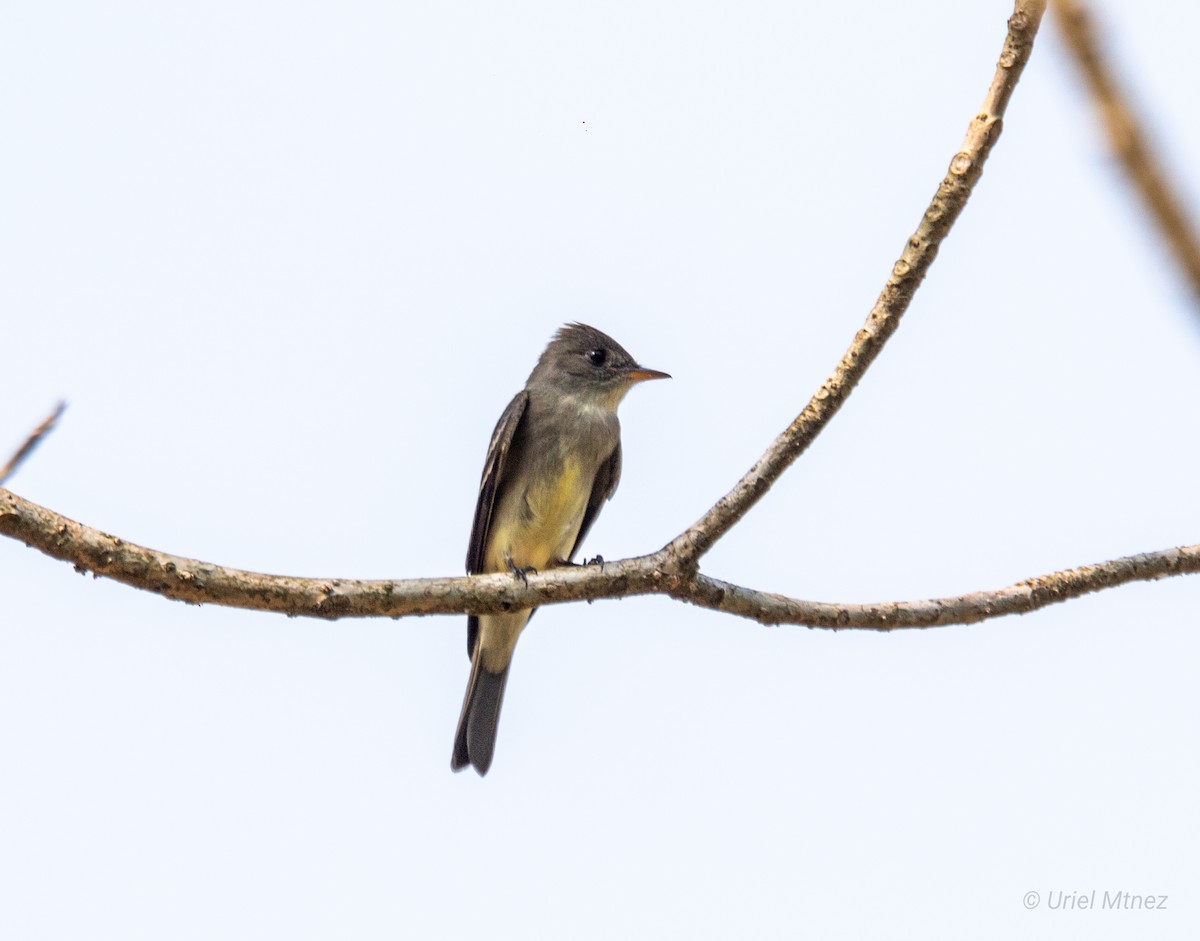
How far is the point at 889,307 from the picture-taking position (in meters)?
4.32

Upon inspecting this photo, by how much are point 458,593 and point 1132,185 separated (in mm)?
4150

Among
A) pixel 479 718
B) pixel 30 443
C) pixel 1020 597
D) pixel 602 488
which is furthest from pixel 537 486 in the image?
pixel 30 443

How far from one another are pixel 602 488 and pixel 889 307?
159 inches

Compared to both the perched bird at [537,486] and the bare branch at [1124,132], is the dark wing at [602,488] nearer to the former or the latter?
the perched bird at [537,486]

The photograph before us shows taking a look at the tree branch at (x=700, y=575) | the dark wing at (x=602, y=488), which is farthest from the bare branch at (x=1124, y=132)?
the dark wing at (x=602, y=488)

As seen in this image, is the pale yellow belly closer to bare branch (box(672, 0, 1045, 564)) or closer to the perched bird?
the perched bird

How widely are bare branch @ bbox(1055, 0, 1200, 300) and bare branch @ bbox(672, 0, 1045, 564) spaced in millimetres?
2748

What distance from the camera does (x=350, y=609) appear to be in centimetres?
444

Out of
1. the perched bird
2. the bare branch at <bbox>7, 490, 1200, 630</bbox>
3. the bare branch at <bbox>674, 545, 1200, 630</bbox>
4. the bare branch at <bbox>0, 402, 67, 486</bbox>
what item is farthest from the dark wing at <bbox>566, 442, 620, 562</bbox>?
the bare branch at <bbox>0, 402, 67, 486</bbox>

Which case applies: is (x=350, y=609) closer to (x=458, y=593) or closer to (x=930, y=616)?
(x=458, y=593)

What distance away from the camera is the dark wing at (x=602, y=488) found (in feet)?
26.7

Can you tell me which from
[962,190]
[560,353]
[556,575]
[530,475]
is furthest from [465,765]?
[962,190]

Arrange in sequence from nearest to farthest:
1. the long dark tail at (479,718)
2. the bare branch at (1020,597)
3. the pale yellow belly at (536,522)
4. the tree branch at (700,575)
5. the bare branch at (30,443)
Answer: the bare branch at (30,443) < the tree branch at (700,575) < the bare branch at (1020,597) < the pale yellow belly at (536,522) < the long dark tail at (479,718)

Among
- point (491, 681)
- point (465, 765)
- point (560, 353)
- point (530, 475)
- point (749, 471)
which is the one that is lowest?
point (465, 765)
